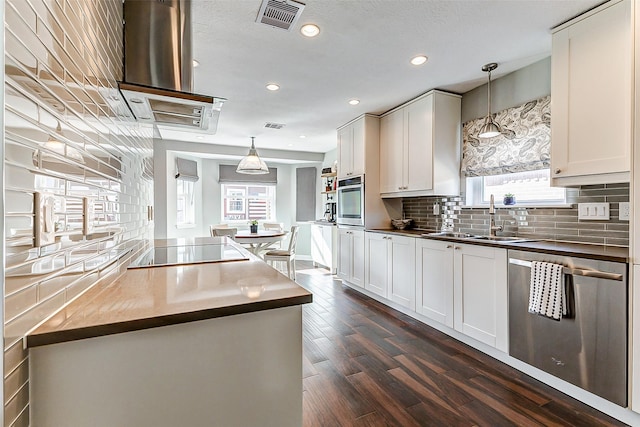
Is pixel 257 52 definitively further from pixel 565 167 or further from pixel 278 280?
pixel 565 167

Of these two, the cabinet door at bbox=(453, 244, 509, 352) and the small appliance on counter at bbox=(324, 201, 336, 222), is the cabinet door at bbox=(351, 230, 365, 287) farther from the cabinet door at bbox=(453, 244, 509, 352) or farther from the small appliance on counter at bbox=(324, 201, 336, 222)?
the small appliance on counter at bbox=(324, 201, 336, 222)

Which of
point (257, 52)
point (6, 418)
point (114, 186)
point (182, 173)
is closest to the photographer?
point (6, 418)

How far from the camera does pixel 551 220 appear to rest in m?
2.36

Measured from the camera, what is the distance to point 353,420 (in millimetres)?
1589

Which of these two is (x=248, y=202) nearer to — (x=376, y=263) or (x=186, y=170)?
(x=186, y=170)

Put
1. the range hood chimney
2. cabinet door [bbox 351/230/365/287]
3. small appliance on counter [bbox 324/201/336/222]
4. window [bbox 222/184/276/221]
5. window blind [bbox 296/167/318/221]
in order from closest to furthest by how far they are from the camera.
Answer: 1. the range hood chimney
2. cabinet door [bbox 351/230/365/287]
3. small appliance on counter [bbox 324/201/336/222]
4. window [bbox 222/184/276/221]
5. window blind [bbox 296/167/318/221]

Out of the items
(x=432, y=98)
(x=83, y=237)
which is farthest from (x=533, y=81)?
(x=83, y=237)

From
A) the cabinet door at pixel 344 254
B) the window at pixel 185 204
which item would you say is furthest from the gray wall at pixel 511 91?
the window at pixel 185 204

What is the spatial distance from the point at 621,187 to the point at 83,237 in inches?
116

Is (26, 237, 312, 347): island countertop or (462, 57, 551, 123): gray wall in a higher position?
(462, 57, 551, 123): gray wall

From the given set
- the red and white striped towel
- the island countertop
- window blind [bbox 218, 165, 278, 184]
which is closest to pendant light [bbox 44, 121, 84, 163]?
the island countertop

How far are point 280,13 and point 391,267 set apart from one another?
2.63 metres

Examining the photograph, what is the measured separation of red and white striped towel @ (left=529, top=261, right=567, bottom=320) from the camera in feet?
5.76

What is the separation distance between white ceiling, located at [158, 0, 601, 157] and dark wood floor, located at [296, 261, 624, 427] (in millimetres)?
2414
